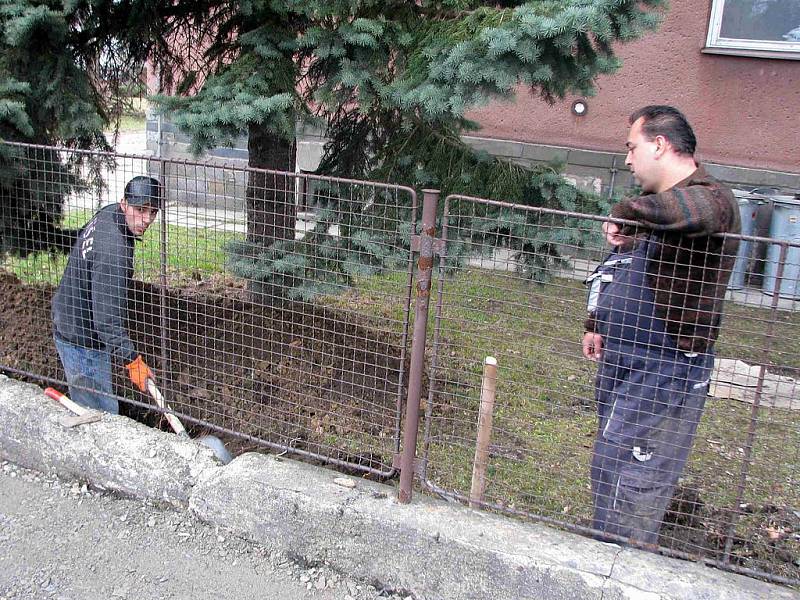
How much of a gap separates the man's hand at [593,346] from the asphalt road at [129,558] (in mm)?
1271

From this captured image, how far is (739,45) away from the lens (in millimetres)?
7281

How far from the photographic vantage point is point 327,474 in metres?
3.25

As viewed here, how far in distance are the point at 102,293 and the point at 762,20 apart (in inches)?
265

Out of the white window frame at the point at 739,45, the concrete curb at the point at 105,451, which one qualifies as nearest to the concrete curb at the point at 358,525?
the concrete curb at the point at 105,451

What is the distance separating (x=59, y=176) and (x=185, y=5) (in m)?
1.27

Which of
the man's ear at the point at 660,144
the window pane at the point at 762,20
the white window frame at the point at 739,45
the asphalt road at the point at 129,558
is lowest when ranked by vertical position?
the asphalt road at the point at 129,558

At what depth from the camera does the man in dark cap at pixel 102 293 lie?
371cm

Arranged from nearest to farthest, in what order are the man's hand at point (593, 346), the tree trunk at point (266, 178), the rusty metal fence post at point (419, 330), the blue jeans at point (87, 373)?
the rusty metal fence post at point (419, 330) → the man's hand at point (593, 346) → the blue jeans at point (87, 373) → the tree trunk at point (266, 178)

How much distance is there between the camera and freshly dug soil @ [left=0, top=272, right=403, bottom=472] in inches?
147

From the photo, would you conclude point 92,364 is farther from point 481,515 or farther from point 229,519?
point 481,515

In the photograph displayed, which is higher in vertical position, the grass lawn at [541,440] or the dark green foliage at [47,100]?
the dark green foliage at [47,100]

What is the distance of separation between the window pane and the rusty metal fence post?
5.92 meters

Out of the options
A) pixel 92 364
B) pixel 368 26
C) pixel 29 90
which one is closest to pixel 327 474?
pixel 92 364

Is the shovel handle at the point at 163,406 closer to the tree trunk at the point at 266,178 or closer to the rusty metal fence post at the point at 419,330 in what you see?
the tree trunk at the point at 266,178
